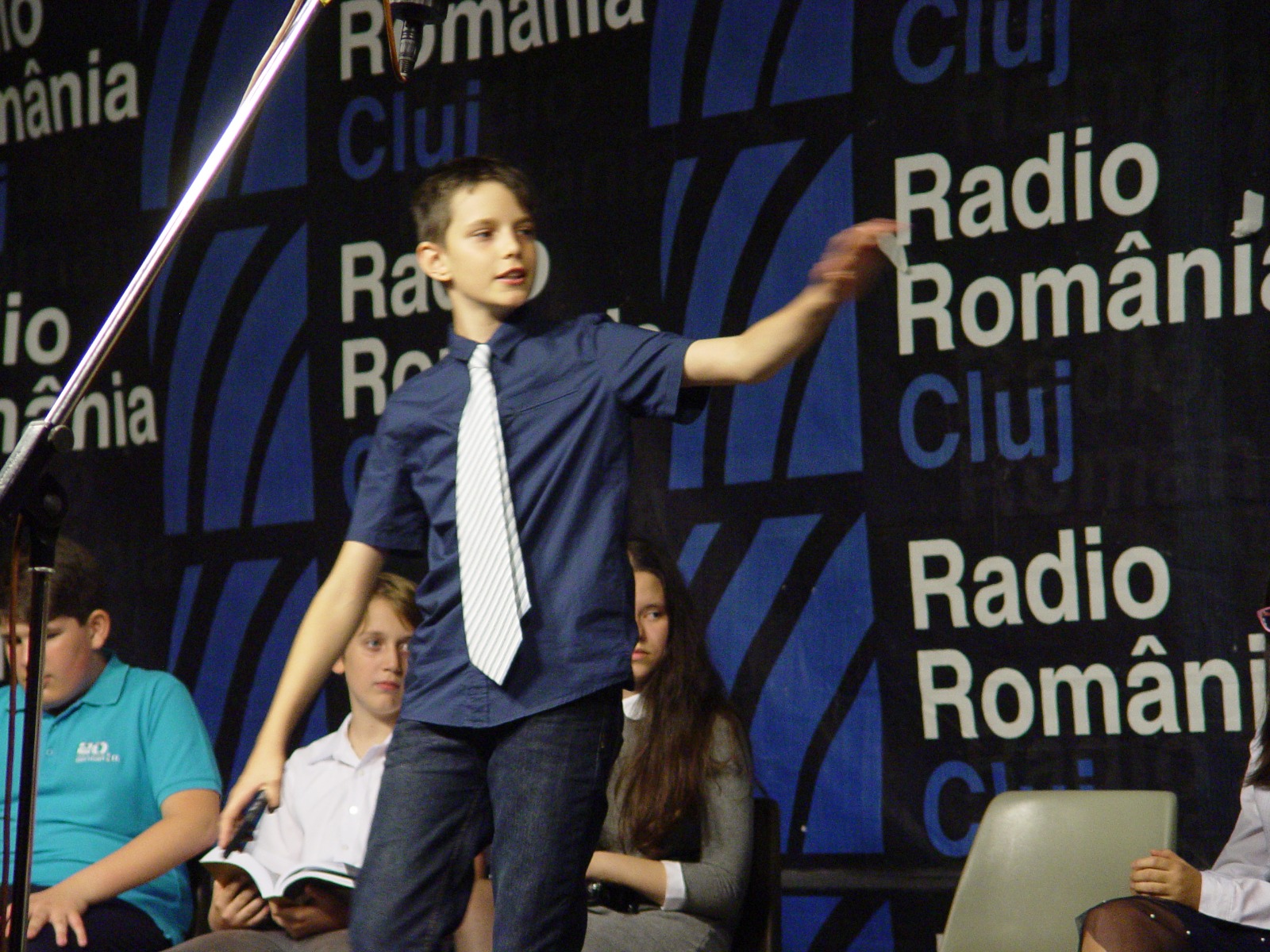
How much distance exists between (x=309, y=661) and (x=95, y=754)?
1351 mm

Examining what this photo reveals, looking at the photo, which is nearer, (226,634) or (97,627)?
(97,627)

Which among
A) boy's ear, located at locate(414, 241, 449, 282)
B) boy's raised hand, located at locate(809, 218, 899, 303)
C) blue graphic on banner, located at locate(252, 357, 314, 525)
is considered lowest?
blue graphic on banner, located at locate(252, 357, 314, 525)

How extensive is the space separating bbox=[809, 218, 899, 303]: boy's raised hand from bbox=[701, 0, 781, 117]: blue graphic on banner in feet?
6.03

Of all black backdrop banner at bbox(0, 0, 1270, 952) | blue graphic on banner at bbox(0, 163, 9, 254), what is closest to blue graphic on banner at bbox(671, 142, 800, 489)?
black backdrop banner at bbox(0, 0, 1270, 952)

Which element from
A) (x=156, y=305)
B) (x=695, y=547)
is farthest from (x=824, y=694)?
(x=156, y=305)

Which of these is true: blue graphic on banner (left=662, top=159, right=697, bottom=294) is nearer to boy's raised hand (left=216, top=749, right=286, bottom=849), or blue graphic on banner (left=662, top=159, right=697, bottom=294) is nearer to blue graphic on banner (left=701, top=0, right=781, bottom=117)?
blue graphic on banner (left=701, top=0, right=781, bottom=117)

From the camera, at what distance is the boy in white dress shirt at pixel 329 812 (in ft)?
8.75

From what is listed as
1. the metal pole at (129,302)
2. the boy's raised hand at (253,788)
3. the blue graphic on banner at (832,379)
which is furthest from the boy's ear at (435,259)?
the blue graphic on banner at (832,379)

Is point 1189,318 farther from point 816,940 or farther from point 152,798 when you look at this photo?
point 152,798

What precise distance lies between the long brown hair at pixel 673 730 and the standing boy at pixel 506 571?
0.90m

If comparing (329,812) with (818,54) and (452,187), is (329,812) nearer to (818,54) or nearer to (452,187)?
(452,187)

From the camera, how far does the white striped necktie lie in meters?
1.76

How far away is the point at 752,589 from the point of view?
10.9ft

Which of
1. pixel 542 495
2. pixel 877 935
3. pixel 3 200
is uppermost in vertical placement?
pixel 3 200
